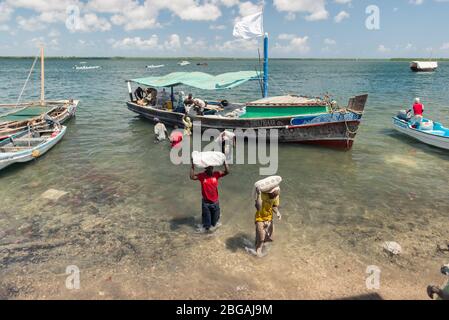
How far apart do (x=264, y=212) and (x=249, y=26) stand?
45.0ft

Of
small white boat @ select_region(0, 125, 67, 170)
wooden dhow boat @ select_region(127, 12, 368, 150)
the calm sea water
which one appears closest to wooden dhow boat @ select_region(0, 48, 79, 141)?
small white boat @ select_region(0, 125, 67, 170)

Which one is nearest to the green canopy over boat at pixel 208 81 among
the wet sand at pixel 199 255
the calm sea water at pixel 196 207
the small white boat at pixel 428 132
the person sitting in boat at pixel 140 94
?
the person sitting in boat at pixel 140 94

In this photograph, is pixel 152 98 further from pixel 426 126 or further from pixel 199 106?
pixel 426 126

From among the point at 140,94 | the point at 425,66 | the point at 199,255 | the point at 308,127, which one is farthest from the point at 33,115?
the point at 425,66

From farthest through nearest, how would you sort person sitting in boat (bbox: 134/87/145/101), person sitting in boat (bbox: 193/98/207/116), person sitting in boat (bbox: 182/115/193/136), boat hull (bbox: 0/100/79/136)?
person sitting in boat (bbox: 134/87/145/101) < person sitting in boat (bbox: 193/98/207/116) < person sitting in boat (bbox: 182/115/193/136) < boat hull (bbox: 0/100/79/136)

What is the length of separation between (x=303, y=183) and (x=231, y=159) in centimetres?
396

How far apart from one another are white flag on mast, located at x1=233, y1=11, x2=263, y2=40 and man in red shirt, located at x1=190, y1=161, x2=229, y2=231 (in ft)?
40.8

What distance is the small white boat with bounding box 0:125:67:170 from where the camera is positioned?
12.1 meters

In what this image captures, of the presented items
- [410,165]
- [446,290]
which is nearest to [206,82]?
[410,165]

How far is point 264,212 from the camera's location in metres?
6.57

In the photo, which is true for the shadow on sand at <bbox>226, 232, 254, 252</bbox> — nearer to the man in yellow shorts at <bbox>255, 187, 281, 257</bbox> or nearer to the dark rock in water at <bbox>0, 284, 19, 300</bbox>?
the man in yellow shorts at <bbox>255, 187, 281, 257</bbox>

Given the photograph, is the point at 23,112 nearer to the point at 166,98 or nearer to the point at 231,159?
the point at 166,98
